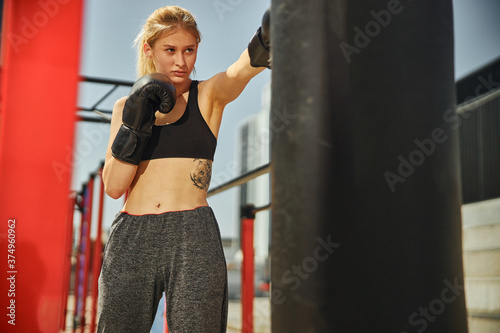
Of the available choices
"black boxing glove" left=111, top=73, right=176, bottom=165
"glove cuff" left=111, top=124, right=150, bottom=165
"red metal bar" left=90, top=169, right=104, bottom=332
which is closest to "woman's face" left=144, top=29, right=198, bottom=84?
"black boxing glove" left=111, top=73, right=176, bottom=165

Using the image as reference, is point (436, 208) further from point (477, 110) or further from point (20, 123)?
point (477, 110)

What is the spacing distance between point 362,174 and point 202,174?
895 millimetres

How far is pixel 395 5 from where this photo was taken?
39cm

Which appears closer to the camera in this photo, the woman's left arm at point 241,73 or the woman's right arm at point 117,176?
the woman's left arm at point 241,73

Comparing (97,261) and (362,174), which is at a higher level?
(362,174)

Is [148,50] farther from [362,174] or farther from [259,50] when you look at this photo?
[362,174]

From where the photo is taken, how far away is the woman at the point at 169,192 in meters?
1.11

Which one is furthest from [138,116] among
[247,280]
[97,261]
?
[97,261]

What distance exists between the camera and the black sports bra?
1.23 meters

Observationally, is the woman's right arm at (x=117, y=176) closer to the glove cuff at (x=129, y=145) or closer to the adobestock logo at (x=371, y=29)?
the glove cuff at (x=129, y=145)

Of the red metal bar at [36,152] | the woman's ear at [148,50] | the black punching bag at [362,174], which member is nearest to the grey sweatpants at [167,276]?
the red metal bar at [36,152]

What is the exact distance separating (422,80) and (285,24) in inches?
4.8

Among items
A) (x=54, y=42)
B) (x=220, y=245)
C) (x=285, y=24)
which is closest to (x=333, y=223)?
(x=285, y=24)

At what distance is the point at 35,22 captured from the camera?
112cm
